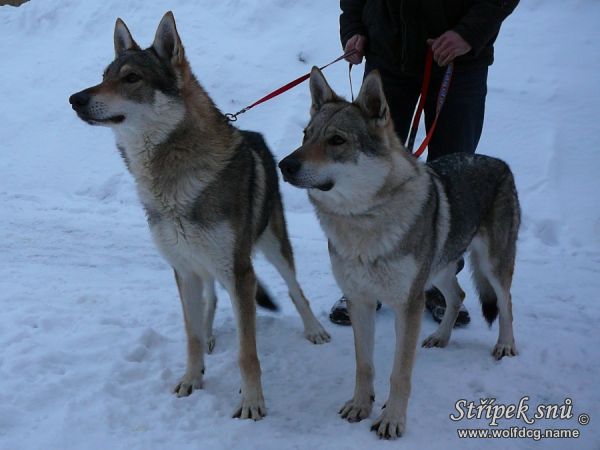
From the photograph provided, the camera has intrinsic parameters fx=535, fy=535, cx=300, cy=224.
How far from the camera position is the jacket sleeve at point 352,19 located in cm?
345

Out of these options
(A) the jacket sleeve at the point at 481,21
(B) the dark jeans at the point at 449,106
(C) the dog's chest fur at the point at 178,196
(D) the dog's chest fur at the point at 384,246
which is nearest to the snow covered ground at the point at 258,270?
(D) the dog's chest fur at the point at 384,246

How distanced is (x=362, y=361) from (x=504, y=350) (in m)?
0.96

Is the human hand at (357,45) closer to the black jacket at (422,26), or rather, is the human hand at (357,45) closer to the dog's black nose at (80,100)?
the black jacket at (422,26)

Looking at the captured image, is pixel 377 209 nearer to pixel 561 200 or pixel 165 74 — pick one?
pixel 165 74

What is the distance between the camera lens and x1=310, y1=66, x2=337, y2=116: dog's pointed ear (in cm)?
249

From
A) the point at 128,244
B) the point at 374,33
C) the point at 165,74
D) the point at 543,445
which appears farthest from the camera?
the point at 128,244

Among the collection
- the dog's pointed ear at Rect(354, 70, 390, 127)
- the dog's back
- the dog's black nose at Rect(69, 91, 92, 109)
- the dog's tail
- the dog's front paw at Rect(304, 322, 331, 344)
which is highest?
the dog's black nose at Rect(69, 91, 92, 109)

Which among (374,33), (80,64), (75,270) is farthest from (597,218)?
(80,64)

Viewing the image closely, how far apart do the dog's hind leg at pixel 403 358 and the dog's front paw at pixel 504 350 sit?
853 mm

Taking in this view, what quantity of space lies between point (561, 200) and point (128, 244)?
4111 millimetres

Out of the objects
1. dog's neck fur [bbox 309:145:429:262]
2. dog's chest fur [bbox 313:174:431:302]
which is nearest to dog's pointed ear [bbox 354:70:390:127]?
dog's neck fur [bbox 309:145:429:262]

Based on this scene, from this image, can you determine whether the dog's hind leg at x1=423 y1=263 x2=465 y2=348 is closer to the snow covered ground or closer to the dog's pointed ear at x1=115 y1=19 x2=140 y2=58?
the snow covered ground

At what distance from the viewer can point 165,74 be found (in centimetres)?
255

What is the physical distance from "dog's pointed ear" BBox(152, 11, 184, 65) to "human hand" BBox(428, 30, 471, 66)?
1.38 meters
